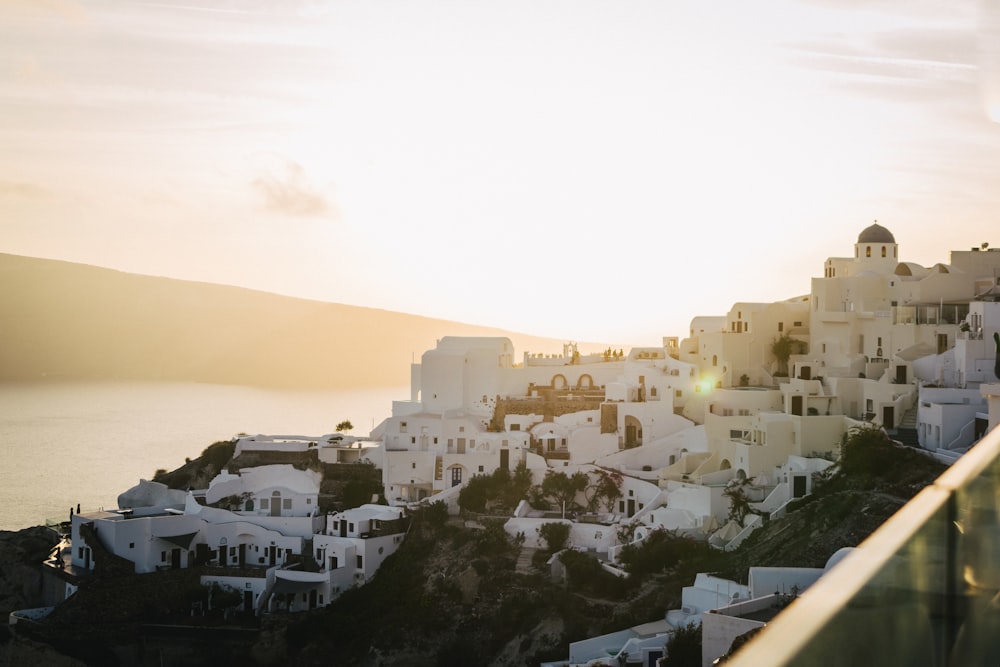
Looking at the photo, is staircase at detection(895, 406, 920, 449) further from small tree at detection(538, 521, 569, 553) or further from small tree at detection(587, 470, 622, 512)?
small tree at detection(538, 521, 569, 553)

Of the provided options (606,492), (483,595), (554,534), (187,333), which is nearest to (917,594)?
(483,595)

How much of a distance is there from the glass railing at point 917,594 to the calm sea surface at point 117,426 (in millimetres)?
35069

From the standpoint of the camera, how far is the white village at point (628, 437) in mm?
17250

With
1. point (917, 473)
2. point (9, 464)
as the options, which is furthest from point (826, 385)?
point (9, 464)

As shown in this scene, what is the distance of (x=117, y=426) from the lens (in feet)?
200

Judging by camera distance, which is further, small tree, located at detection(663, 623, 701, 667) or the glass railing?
small tree, located at detection(663, 623, 701, 667)

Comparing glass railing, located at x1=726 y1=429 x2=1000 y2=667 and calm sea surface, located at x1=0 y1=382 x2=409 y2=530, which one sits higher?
glass railing, located at x1=726 y1=429 x2=1000 y2=667

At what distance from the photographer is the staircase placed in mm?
15971

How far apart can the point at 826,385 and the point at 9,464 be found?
3937 centimetres

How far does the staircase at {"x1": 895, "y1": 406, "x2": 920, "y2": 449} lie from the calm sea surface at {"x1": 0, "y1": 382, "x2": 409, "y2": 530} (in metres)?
26.4

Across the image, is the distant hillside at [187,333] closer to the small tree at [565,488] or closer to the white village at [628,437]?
the white village at [628,437]

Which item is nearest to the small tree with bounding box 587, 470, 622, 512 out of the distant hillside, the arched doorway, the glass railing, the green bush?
the arched doorway

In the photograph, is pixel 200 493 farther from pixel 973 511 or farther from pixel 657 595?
pixel 973 511

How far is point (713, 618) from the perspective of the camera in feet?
34.0
